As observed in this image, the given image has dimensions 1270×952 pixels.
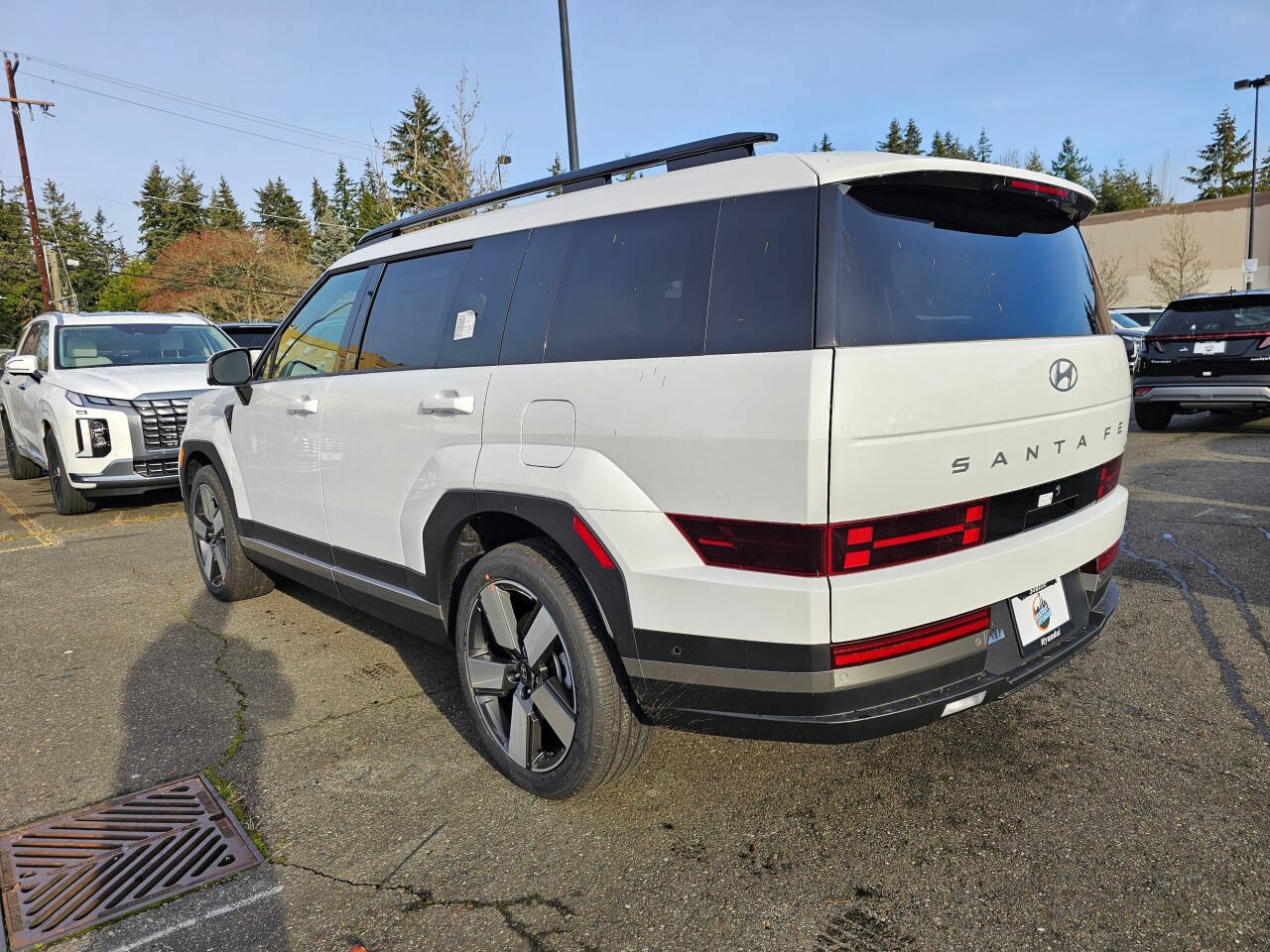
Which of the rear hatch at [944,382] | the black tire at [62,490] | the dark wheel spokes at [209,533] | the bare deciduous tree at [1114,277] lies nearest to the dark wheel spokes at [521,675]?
the rear hatch at [944,382]

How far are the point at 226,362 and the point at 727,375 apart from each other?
313 centimetres

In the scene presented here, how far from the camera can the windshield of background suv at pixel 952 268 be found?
2.23m

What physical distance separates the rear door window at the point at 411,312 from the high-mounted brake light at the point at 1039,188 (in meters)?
1.88

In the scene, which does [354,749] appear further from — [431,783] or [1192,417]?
[1192,417]

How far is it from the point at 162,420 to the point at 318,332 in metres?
4.63

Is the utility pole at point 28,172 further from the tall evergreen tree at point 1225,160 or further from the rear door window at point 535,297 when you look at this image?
the tall evergreen tree at point 1225,160

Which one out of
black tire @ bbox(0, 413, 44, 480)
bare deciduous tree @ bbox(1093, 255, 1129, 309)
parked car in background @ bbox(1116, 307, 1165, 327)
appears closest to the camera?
black tire @ bbox(0, 413, 44, 480)

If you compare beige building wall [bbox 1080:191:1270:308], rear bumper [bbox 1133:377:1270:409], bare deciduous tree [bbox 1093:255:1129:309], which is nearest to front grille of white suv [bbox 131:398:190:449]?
rear bumper [bbox 1133:377:1270:409]

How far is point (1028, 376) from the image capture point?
246 centimetres

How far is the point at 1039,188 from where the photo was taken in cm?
268

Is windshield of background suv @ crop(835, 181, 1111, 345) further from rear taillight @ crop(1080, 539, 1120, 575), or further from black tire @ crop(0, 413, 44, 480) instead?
black tire @ crop(0, 413, 44, 480)

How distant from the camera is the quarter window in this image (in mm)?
3936

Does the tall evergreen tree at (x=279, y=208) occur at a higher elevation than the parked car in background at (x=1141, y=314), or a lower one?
higher

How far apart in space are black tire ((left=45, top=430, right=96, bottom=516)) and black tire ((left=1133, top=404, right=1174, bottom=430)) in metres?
11.9
